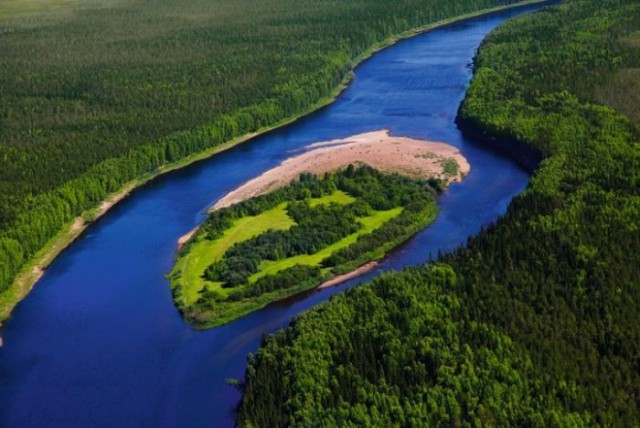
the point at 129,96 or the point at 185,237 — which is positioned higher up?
the point at 129,96

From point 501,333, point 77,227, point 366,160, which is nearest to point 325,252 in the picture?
point 501,333

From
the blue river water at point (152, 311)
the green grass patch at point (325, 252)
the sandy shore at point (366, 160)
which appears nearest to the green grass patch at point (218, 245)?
the blue river water at point (152, 311)

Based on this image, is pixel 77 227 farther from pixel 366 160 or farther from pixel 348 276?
pixel 366 160

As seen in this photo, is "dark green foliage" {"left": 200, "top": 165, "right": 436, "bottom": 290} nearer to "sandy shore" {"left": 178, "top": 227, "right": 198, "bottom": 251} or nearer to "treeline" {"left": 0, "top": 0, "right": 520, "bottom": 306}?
"sandy shore" {"left": 178, "top": 227, "right": 198, "bottom": 251}

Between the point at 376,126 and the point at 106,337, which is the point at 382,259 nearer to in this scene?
the point at 106,337

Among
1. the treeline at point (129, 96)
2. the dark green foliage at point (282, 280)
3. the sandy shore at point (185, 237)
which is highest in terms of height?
the treeline at point (129, 96)

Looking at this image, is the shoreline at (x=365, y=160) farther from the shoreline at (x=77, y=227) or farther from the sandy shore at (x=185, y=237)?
the shoreline at (x=77, y=227)

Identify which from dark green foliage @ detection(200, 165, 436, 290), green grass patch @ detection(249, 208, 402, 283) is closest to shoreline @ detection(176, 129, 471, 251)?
dark green foliage @ detection(200, 165, 436, 290)
